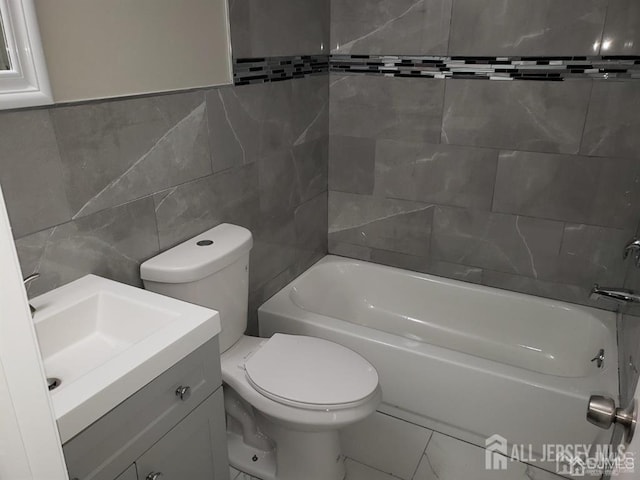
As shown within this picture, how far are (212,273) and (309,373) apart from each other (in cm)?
49

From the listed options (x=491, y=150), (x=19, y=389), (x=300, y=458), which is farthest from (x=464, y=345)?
(x=19, y=389)

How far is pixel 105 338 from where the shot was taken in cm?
141

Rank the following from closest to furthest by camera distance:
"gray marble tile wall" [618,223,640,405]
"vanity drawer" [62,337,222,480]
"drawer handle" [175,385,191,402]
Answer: "vanity drawer" [62,337,222,480], "drawer handle" [175,385,191,402], "gray marble tile wall" [618,223,640,405]

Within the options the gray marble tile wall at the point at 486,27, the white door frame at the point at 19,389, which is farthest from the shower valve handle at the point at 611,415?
the gray marble tile wall at the point at 486,27

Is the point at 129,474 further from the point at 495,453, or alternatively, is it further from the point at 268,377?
the point at 495,453

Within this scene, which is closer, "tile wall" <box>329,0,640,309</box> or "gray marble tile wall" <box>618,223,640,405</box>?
"gray marble tile wall" <box>618,223,640,405</box>

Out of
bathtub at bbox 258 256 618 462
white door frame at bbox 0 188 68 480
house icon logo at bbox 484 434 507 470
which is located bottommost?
house icon logo at bbox 484 434 507 470

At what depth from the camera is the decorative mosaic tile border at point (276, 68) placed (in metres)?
1.95

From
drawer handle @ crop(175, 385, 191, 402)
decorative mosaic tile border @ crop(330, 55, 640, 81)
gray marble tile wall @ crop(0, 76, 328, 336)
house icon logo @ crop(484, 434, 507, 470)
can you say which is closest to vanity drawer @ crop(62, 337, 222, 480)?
drawer handle @ crop(175, 385, 191, 402)

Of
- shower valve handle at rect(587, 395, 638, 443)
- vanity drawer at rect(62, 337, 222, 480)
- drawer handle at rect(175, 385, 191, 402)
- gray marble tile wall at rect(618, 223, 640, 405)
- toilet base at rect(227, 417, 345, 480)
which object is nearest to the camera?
shower valve handle at rect(587, 395, 638, 443)

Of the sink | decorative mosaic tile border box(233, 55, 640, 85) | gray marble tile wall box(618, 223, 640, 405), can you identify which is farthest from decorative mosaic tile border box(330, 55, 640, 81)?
the sink

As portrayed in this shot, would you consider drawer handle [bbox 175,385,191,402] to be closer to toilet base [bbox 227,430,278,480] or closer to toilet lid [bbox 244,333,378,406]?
toilet lid [bbox 244,333,378,406]

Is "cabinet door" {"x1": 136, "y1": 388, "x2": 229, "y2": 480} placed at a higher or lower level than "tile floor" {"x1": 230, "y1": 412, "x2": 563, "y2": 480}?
higher

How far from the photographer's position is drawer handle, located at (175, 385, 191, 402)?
4.10 ft
